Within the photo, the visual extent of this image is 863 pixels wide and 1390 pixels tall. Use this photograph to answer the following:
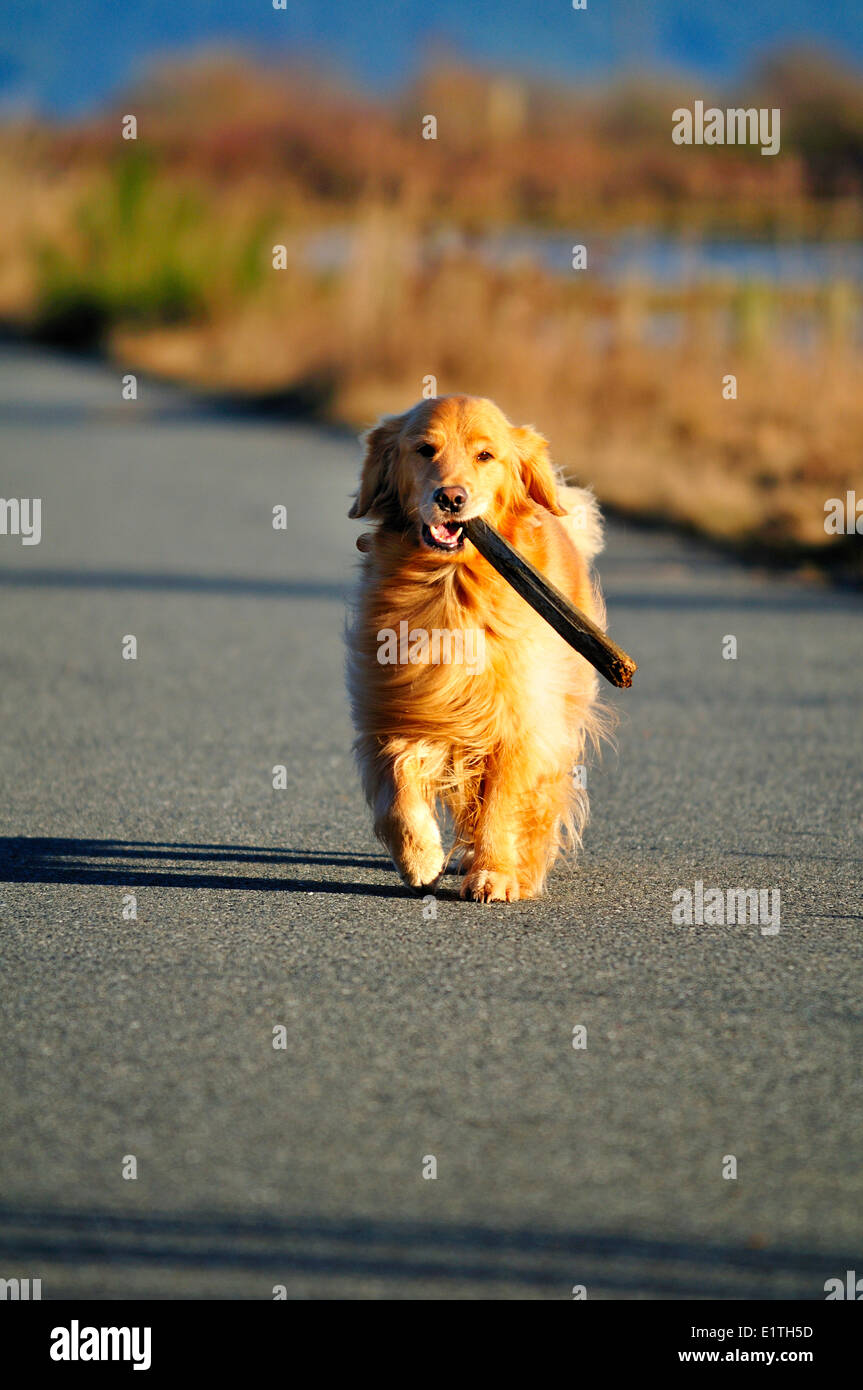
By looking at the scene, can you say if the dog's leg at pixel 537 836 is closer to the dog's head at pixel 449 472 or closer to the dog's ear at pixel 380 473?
the dog's head at pixel 449 472

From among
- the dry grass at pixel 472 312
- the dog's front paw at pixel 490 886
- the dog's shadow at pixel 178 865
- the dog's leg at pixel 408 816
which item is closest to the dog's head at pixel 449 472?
the dog's leg at pixel 408 816

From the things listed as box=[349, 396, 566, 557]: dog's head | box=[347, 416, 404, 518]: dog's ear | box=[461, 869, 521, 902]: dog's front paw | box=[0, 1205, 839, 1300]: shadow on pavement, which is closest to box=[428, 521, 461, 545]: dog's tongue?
box=[349, 396, 566, 557]: dog's head

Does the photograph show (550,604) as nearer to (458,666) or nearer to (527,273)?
(458,666)

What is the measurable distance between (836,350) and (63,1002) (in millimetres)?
12166

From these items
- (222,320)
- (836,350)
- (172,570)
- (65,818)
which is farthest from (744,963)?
(222,320)

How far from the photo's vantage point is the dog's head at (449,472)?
4457 mm

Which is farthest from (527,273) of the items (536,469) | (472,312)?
(536,469)

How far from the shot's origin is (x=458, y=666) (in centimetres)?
448

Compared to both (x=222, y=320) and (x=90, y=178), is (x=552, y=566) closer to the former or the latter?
(x=222, y=320)

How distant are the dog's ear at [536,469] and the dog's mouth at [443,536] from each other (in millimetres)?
354

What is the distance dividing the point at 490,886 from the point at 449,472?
1.12 m

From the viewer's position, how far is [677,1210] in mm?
2883

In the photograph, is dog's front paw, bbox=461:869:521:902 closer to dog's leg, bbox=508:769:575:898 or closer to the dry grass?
dog's leg, bbox=508:769:575:898

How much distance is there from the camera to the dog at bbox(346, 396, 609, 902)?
4.47 metres
